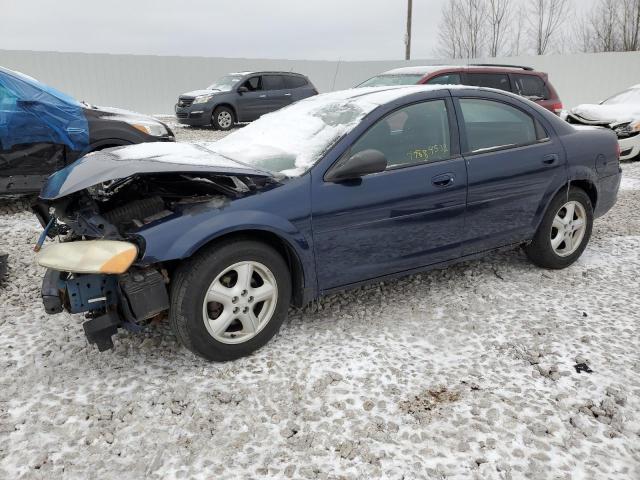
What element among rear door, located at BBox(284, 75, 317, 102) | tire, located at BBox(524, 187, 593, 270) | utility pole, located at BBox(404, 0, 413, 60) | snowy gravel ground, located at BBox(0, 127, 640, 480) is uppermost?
utility pole, located at BBox(404, 0, 413, 60)

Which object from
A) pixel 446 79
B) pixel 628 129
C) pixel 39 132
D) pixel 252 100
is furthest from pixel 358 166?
pixel 252 100

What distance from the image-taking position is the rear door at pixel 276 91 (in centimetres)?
1482

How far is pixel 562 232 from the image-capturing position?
4117mm

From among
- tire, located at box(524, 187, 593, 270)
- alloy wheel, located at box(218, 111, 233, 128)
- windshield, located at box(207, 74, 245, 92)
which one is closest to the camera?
tire, located at box(524, 187, 593, 270)

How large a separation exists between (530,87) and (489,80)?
1.09 metres

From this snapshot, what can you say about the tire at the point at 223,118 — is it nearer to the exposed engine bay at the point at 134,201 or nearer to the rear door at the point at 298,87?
the rear door at the point at 298,87

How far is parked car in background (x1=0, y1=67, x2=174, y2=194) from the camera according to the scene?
16.8 ft

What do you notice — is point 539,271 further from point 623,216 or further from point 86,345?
point 86,345

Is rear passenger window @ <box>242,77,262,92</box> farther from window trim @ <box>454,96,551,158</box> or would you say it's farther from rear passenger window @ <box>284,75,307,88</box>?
window trim @ <box>454,96,551,158</box>

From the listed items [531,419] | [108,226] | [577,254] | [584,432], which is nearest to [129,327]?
[108,226]

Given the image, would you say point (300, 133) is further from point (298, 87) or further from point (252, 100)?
point (298, 87)

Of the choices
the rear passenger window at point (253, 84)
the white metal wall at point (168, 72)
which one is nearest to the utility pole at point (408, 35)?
the white metal wall at point (168, 72)

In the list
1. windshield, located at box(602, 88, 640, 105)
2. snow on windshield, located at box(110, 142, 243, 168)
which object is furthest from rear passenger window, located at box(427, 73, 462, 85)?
snow on windshield, located at box(110, 142, 243, 168)

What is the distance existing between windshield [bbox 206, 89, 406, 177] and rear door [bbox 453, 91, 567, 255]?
0.68 metres
